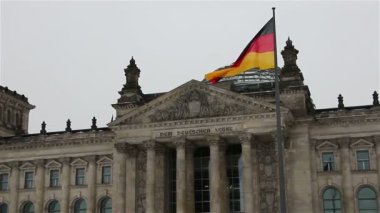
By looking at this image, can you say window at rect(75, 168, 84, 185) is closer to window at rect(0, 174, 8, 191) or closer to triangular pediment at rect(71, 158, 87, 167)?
triangular pediment at rect(71, 158, 87, 167)

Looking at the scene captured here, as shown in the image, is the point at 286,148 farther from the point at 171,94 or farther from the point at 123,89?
the point at 123,89

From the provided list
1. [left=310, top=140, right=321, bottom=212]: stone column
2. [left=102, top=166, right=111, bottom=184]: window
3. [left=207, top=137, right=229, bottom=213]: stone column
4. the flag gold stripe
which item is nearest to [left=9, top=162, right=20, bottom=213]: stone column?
[left=102, top=166, right=111, bottom=184]: window

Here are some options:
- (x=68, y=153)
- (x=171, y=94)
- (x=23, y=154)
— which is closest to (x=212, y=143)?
(x=171, y=94)

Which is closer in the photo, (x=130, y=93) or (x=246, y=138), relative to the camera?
(x=246, y=138)

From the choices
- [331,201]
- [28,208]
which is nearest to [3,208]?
[28,208]

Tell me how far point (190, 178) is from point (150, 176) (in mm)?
3619

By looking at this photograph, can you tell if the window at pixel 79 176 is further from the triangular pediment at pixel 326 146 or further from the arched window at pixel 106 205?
the triangular pediment at pixel 326 146

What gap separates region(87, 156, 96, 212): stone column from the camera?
61.5m

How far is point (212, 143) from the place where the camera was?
53719mm

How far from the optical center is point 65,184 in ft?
207

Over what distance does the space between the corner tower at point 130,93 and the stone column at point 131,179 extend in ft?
14.5

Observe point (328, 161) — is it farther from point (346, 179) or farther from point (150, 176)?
point (150, 176)

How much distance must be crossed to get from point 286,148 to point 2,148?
1238 inches

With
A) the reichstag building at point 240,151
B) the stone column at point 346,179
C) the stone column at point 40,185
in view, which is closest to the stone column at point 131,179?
the reichstag building at point 240,151
